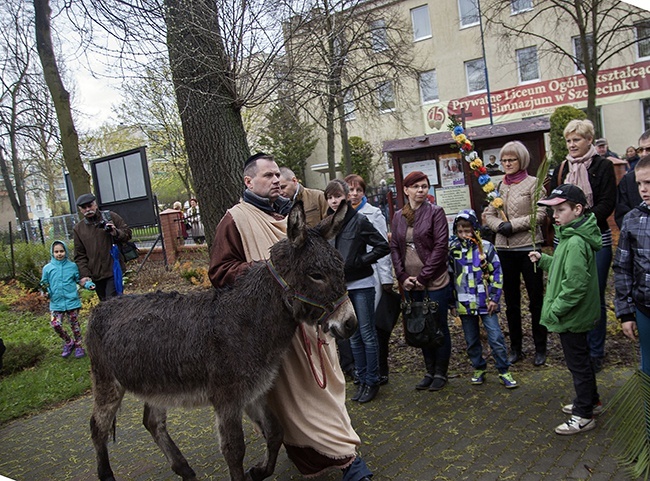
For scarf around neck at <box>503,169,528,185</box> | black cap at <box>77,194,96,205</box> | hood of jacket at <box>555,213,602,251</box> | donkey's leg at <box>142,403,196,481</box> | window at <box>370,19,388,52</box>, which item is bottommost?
donkey's leg at <box>142,403,196,481</box>

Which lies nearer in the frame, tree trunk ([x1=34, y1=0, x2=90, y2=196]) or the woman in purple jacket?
the woman in purple jacket

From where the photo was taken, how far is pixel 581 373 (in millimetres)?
4152

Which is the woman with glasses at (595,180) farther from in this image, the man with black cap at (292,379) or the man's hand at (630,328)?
the man with black cap at (292,379)

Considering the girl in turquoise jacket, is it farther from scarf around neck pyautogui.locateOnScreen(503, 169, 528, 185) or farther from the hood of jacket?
the hood of jacket

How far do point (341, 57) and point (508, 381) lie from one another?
18.3 feet

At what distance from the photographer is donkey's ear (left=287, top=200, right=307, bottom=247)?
314 centimetres

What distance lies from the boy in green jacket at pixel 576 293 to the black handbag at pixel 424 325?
1238 millimetres

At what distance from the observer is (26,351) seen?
8320 millimetres

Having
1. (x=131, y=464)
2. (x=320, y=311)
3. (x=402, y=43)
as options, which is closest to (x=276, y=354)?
(x=320, y=311)

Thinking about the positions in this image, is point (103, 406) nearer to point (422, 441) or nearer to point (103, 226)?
point (422, 441)

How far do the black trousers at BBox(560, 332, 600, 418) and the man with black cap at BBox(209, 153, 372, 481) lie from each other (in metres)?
1.84

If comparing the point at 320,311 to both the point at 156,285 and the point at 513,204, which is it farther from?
the point at 156,285

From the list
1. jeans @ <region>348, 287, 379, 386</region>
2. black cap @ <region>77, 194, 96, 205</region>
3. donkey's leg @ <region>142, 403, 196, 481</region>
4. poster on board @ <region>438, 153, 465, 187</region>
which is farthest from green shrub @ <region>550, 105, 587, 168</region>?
donkey's leg @ <region>142, 403, 196, 481</region>

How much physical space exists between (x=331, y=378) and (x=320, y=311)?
0.81m
